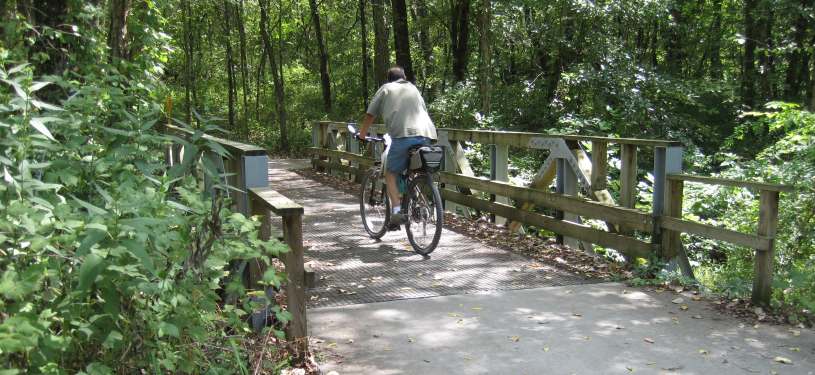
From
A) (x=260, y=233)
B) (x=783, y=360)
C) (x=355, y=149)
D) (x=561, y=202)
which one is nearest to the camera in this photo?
(x=783, y=360)

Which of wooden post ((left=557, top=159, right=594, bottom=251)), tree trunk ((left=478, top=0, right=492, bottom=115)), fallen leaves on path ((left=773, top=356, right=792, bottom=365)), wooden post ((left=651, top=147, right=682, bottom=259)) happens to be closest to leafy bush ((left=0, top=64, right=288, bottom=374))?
fallen leaves on path ((left=773, top=356, right=792, bottom=365))

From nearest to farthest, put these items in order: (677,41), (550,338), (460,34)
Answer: (550,338)
(677,41)
(460,34)

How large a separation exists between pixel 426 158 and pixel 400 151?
0.35 meters

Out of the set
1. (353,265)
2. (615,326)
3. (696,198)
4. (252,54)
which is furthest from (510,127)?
(252,54)

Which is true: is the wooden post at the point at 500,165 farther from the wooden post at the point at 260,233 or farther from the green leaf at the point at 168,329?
the green leaf at the point at 168,329

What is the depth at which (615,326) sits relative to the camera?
4914mm

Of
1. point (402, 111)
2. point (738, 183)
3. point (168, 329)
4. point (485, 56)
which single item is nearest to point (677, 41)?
point (485, 56)

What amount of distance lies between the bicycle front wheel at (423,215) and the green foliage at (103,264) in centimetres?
349

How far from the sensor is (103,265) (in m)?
2.50

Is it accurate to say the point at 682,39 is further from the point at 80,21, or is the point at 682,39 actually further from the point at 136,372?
the point at 136,372

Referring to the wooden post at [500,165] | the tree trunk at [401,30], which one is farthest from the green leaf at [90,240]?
the tree trunk at [401,30]

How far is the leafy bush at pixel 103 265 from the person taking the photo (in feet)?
8.25

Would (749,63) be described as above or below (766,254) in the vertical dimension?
above

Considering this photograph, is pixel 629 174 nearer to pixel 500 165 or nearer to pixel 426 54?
pixel 500 165
